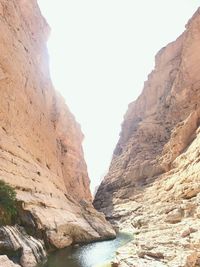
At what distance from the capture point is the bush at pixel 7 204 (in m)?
26.6

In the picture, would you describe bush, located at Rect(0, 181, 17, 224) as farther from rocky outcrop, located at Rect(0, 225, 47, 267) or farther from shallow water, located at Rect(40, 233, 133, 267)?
shallow water, located at Rect(40, 233, 133, 267)

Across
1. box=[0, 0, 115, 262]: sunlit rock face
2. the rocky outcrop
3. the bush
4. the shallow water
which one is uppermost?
box=[0, 0, 115, 262]: sunlit rock face

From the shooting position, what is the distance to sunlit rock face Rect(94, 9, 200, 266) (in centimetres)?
4366

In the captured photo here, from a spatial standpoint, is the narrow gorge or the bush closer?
the narrow gorge

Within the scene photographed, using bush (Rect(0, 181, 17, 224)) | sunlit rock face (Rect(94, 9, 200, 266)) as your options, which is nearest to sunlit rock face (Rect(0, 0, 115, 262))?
bush (Rect(0, 181, 17, 224))

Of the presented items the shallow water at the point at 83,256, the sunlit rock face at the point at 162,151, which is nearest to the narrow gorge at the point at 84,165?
the sunlit rock face at the point at 162,151

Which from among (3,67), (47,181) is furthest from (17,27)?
(47,181)

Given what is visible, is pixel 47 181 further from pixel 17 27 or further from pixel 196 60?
pixel 196 60

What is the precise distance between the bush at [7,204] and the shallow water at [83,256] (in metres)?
4.17

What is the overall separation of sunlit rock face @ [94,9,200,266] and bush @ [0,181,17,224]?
9.56m

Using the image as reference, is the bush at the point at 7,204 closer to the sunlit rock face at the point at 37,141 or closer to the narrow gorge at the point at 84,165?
the narrow gorge at the point at 84,165

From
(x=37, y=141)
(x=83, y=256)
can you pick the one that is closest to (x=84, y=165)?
(x=37, y=141)

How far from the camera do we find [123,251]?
22.9 meters

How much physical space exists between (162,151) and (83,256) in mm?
41974
